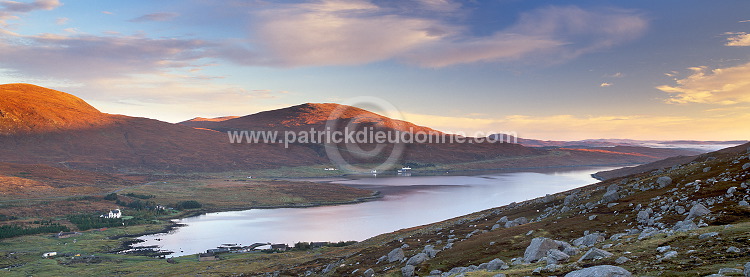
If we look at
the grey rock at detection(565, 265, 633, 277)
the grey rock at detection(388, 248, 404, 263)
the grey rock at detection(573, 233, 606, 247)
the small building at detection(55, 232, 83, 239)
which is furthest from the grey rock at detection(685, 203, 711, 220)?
the small building at detection(55, 232, 83, 239)

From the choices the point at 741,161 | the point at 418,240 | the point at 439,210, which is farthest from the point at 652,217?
the point at 439,210

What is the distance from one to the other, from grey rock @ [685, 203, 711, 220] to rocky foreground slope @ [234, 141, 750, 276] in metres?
0.04

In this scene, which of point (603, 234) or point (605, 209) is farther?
point (605, 209)

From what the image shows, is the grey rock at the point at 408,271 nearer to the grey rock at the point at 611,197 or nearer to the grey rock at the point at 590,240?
the grey rock at the point at 590,240

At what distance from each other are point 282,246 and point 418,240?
128ft

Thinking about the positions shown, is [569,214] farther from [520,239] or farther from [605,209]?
[520,239]

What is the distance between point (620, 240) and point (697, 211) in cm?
Result: 561

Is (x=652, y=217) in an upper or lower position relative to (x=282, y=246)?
upper

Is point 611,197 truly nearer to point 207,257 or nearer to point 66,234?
point 207,257

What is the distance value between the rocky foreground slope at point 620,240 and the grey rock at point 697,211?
45 mm

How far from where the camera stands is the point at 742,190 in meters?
26.5

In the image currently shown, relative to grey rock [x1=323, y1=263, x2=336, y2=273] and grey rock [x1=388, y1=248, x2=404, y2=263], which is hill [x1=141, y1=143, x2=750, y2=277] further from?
grey rock [x1=323, y1=263, x2=336, y2=273]

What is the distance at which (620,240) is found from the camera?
22.8 meters

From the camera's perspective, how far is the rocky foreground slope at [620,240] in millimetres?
15508
